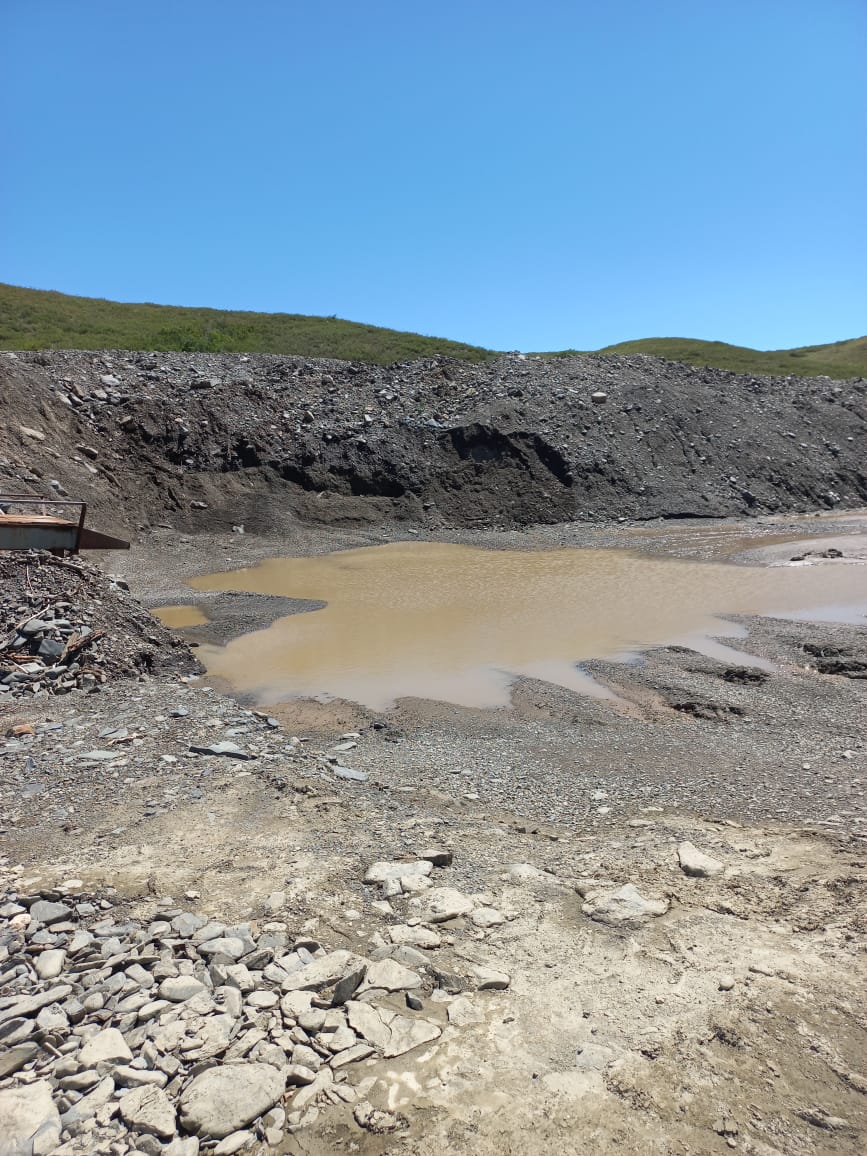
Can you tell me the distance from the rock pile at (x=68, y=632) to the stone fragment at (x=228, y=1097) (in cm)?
686

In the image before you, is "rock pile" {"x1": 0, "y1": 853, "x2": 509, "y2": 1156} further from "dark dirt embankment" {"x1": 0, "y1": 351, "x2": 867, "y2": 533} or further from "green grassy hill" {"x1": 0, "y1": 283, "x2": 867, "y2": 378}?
"green grassy hill" {"x1": 0, "y1": 283, "x2": 867, "y2": 378}

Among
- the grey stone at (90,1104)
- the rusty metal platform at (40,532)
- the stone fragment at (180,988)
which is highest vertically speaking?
the rusty metal platform at (40,532)

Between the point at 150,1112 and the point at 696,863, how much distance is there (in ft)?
12.9

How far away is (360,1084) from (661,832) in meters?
3.55

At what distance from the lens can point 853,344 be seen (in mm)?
64250

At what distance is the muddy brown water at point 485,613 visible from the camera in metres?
11.5

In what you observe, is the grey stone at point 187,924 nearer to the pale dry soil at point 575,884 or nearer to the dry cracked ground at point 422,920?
the dry cracked ground at point 422,920

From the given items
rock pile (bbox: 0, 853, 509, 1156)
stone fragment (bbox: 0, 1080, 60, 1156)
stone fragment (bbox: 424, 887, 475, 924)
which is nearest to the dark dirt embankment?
rock pile (bbox: 0, 853, 509, 1156)

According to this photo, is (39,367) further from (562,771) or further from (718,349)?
(718,349)

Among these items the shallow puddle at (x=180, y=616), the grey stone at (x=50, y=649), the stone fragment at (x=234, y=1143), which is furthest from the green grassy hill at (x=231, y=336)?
the stone fragment at (x=234, y=1143)

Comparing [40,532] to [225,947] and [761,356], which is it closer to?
[225,947]

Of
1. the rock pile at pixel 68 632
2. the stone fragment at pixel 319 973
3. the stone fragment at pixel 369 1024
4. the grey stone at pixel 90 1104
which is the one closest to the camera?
the grey stone at pixel 90 1104

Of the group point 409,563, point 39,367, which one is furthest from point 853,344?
point 39,367

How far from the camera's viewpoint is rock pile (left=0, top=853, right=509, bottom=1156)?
3.22m
